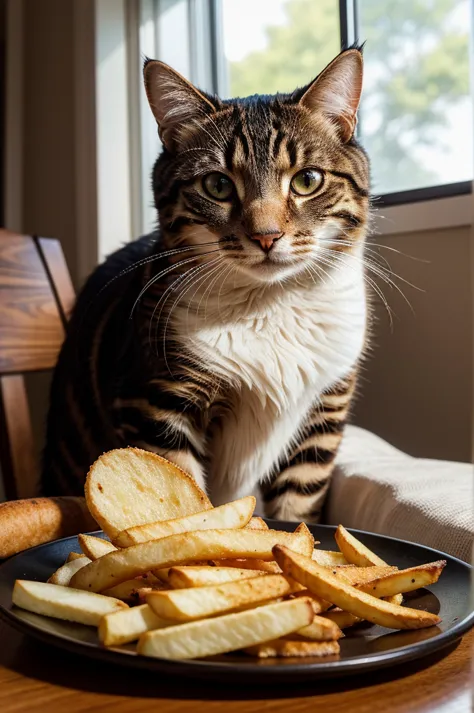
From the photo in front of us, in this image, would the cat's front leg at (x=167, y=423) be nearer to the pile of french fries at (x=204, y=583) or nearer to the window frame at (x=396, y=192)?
the pile of french fries at (x=204, y=583)

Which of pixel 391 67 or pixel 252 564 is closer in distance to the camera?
pixel 252 564

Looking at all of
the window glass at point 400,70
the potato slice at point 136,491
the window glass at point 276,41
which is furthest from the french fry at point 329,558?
the window glass at point 276,41

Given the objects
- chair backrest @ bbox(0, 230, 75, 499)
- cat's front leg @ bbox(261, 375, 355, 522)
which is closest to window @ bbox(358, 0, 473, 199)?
cat's front leg @ bbox(261, 375, 355, 522)

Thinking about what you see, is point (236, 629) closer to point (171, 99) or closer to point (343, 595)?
point (343, 595)

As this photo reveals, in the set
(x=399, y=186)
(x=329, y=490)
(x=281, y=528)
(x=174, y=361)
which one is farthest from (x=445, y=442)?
(x=281, y=528)

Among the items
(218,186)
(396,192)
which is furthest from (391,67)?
(218,186)
